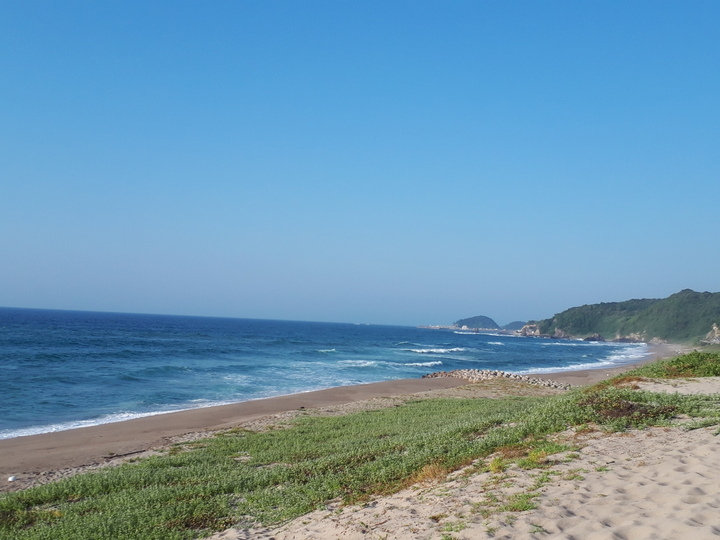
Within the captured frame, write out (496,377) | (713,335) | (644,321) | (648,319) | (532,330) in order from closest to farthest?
(496,377) < (713,335) < (648,319) < (644,321) < (532,330)

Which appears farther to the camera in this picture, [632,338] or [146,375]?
[632,338]

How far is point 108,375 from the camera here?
3606cm

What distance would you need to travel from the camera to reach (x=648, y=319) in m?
140

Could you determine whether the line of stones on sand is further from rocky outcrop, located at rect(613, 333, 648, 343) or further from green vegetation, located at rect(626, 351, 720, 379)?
rocky outcrop, located at rect(613, 333, 648, 343)

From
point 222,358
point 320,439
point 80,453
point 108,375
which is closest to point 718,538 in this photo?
point 320,439

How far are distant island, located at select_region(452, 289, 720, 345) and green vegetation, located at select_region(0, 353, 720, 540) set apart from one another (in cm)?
9329

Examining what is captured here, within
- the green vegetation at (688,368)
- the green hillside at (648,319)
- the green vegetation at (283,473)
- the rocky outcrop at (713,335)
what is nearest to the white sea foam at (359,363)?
the green vegetation at (688,368)

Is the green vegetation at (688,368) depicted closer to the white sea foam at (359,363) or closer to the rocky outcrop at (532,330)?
the white sea foam at (359,363)

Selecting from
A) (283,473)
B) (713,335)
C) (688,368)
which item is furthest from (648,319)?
(283,473)

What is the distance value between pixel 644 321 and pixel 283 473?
15181cm

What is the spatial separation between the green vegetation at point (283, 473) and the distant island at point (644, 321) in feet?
306

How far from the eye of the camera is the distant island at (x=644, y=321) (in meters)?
115

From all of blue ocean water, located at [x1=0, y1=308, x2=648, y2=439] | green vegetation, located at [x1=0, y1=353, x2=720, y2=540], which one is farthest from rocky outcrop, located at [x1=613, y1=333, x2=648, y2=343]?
green vegetation, located at [x1=0, y1=353, x2=720, y2=540]

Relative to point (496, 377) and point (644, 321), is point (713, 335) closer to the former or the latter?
Answer: point (644, 321)
